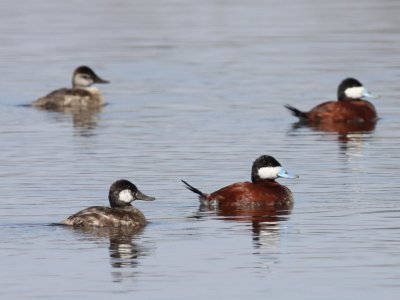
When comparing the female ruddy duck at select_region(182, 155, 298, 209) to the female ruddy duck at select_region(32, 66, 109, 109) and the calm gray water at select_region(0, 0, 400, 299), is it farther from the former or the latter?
the female ruddy duck at select_region(32, 66, 109, 109)

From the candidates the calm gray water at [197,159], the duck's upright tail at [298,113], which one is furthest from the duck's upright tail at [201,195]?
the duck's upright tail at [298,113]

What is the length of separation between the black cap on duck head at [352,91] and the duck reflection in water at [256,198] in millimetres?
8425

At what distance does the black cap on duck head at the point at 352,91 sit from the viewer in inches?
973

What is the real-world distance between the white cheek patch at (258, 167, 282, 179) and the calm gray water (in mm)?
452

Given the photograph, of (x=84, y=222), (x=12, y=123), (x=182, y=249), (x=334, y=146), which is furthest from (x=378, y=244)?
(x=12, y=123)

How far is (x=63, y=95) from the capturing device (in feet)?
88.6

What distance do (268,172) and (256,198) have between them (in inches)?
16.2

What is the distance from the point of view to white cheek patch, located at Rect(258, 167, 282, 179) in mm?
16453

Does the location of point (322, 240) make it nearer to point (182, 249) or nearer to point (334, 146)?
point (182, 249)

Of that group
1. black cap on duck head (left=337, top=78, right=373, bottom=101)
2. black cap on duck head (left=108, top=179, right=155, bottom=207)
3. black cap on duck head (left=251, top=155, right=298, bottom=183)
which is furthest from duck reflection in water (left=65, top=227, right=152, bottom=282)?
black cap on duck head (left=337, top=78, right=373, bottom=101)

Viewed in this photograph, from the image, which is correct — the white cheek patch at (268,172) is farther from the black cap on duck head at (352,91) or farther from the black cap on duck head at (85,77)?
the black cap on duck head at (85,77)

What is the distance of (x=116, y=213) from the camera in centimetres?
1480

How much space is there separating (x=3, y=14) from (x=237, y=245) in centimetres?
3413

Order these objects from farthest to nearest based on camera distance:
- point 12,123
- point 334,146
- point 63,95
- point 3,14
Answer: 1. point 3,14
2. point 63,95
3. point 12,123
4. point 334,146
